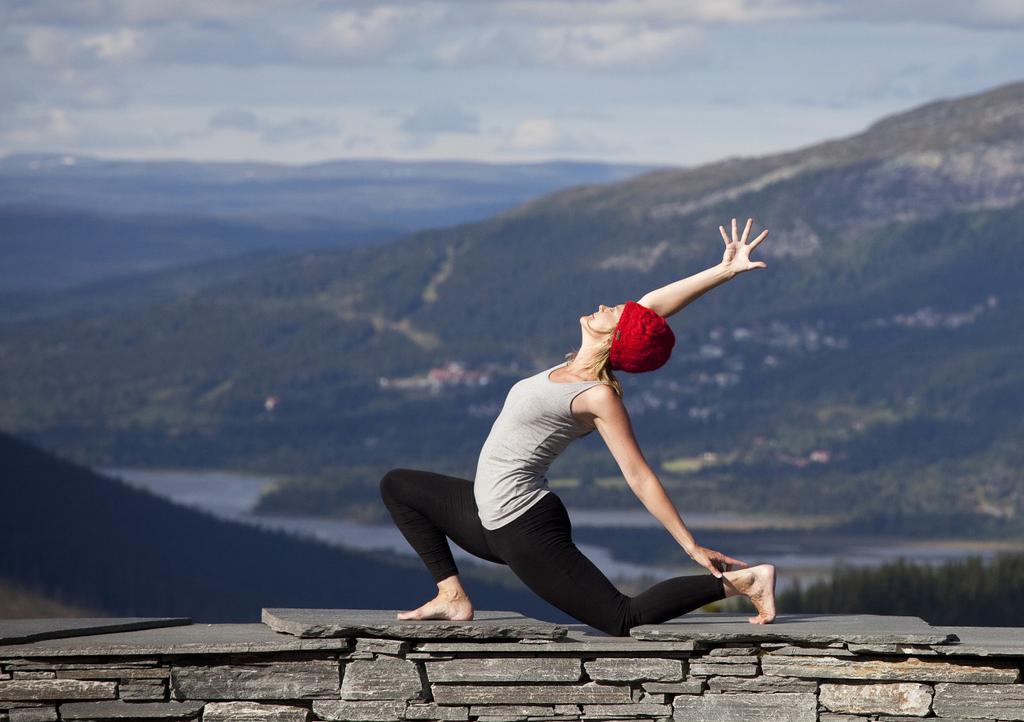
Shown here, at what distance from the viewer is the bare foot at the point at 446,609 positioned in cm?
1408

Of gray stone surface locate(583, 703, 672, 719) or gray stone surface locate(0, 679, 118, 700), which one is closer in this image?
gray stone surface locate(583, 703, 672, 719)

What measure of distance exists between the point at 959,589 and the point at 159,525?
56.4m

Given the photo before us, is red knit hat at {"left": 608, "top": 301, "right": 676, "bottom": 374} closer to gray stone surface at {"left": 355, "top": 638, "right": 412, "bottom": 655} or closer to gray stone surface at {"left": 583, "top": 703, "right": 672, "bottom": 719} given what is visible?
gray stone surface at {"left": 583, "top": 703, "right": 672, "bottom": 719}

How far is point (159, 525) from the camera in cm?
13662

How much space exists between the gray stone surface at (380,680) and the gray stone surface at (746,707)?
1755 millimetres

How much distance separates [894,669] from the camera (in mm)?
13273

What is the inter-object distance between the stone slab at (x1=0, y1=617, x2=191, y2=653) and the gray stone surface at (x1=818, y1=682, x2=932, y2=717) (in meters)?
4.82

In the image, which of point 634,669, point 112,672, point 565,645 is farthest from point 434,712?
point 112,672

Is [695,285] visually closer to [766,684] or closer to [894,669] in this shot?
[766,684]

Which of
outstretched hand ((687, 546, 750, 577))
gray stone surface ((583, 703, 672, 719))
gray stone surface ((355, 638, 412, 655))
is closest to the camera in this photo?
outstretched hand ((687, 546, 750, 577))

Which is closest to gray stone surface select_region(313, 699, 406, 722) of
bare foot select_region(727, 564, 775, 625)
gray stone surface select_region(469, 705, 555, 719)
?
gray stone surface select_region(469, 705, 555, 719)

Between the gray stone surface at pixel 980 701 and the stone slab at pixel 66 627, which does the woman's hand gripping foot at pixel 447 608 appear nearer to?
the stone slab at pixel 66 627

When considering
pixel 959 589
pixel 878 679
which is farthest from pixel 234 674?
pixel 959 589

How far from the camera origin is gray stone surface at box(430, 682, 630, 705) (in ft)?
44.7
